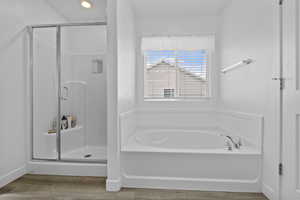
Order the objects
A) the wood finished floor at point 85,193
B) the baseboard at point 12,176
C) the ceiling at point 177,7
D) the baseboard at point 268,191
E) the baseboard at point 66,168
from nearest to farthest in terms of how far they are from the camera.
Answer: the baseboard at point 268,191 → the wood finished floor at point 85,193 → the baseboard at point 12,176 → the baseboard at point 66,168 → the ceiling at point 177,7

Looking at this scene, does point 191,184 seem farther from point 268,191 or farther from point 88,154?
point 88,154

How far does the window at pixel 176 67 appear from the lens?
345 centimetres

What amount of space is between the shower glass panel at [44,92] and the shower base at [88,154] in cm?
17

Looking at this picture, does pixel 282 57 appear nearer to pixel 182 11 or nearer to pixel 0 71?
pixel 182 11

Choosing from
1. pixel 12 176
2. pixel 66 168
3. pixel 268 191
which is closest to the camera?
pixel 268 191

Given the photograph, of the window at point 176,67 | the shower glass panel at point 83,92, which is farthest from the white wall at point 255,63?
the shower glass panel at point 83,92

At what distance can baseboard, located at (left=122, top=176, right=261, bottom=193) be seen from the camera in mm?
2117

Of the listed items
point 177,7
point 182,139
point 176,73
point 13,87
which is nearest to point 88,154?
point 13,87

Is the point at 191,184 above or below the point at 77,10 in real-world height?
below

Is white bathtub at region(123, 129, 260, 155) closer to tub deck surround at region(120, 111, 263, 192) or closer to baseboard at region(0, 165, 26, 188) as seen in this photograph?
tub deck surround at region(120, 111, 263, 192)

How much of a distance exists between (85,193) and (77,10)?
2.72 meters

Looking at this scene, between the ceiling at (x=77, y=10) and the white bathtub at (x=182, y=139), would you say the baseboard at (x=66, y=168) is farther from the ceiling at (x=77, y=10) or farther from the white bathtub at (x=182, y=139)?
the ceiling at (x=77, y=10)

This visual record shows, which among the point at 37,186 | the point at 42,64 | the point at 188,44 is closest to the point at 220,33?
the point at 188,44

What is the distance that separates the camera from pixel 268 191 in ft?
6.45
